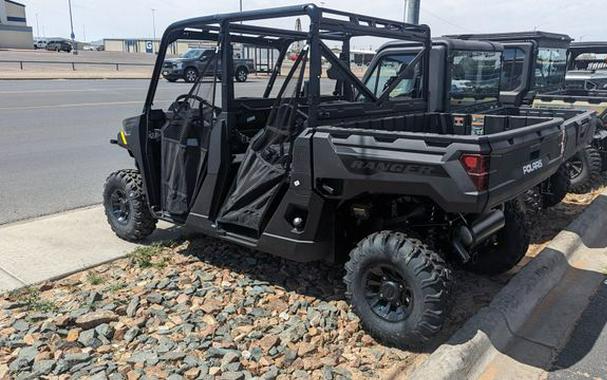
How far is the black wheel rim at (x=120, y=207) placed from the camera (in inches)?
212

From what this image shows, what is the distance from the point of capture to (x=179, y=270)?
4676mm

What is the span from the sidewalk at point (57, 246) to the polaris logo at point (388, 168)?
259 cm

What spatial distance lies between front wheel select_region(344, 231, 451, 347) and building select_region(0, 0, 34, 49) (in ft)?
259

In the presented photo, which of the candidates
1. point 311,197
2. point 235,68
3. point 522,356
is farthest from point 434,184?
point 235,68

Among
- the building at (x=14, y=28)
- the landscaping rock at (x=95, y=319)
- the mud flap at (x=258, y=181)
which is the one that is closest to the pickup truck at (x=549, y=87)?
the mud flap at (x=258, y=181)

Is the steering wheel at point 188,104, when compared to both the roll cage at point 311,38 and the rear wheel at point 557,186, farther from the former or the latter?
the rear wheel at point 557,186

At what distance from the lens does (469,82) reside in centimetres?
755

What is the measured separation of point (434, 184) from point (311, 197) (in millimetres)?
883

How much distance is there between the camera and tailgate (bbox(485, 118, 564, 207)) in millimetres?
3250

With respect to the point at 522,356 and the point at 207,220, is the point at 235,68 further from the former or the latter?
the point at 522,356

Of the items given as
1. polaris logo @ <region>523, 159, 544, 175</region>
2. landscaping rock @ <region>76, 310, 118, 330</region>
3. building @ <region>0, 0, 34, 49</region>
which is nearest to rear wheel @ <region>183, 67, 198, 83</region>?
landscaping rock @ <region>76, 310, 118, 330</region>

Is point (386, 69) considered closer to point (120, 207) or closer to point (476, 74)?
point (476, 74)

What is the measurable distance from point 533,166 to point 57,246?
413 cm

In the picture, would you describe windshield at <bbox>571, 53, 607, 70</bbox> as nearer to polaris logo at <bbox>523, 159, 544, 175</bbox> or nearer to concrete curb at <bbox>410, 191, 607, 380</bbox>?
concrete curb at <bbox>410, 191, 607, 380</bbox>
